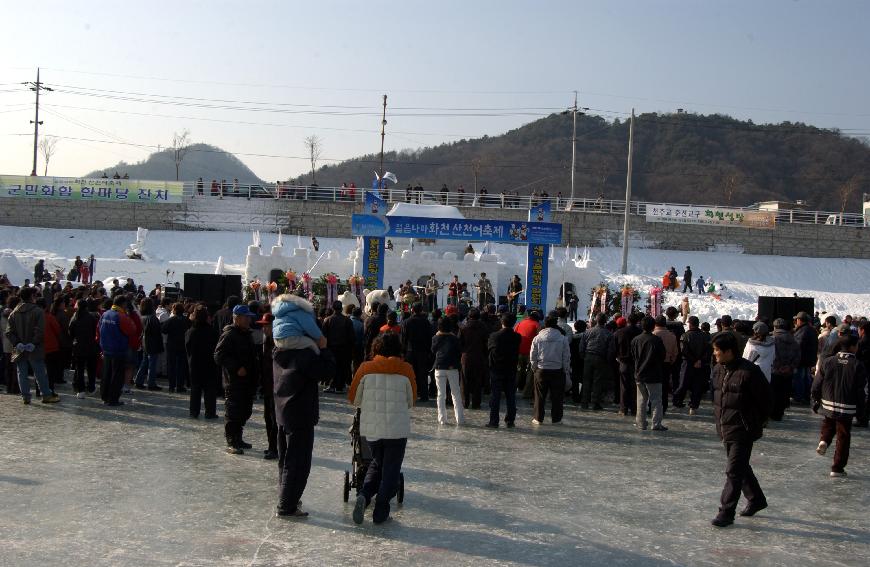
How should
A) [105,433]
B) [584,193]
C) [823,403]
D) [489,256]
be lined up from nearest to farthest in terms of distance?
[823,403], [105,433], [489,256], [584,193]

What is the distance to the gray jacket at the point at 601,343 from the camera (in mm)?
11938

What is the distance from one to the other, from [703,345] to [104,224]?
36.9m

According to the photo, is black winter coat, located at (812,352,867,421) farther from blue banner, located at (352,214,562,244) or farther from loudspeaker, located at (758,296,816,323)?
blue banner, located at (352,214,562,244)

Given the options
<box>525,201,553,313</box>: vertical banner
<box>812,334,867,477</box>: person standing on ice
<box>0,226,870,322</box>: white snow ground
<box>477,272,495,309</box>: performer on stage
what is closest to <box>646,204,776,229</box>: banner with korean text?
<box>0,226,870,322</box>: white snow ground

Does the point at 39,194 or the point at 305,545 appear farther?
the point at 39,194

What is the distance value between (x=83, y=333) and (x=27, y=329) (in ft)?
2.78

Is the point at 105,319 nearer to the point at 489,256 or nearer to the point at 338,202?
the point at 489,256

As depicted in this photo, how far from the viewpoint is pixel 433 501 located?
7.03 meters

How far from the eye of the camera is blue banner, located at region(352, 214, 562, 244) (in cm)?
2433

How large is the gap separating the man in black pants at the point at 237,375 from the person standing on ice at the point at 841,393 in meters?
5.35

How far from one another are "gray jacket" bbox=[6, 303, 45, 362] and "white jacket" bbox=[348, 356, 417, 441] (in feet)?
19.7

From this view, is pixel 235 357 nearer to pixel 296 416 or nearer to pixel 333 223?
pixel 296 416

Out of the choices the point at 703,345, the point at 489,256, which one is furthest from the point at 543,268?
the point at 703,345

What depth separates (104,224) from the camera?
43.5m
